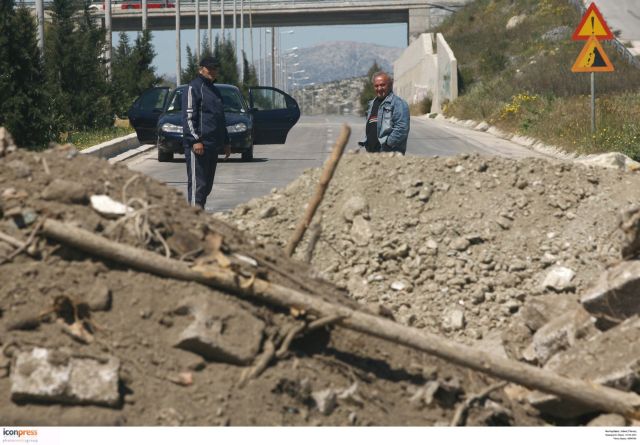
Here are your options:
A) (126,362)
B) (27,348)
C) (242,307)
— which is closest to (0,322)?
(27,348)

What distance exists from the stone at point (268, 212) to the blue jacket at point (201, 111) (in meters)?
1.27

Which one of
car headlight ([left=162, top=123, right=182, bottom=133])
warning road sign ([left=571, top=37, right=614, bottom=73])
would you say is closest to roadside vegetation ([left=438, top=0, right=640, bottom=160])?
warning road sign ([left=571, top=37, right=614, bottom=73])

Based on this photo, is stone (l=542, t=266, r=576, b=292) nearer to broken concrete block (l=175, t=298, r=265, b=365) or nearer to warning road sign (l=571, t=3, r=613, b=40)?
broken concrete block (l=175, t=298, r=265, b=365)

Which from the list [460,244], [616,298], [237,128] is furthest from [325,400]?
[237,128]

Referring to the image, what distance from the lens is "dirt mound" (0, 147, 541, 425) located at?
509cm

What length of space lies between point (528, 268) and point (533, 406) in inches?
135

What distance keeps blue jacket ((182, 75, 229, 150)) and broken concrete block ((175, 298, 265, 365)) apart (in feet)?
20.6

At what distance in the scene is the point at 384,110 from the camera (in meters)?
11.5

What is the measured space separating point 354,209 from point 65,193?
4.53 m

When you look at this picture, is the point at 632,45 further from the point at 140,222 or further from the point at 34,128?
the point at 140,222

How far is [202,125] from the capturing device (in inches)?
460

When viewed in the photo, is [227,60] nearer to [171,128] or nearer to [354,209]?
[171,128]

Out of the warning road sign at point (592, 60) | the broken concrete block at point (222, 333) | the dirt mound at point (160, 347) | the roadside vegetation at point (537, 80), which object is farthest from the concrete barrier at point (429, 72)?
the broken concrete block at point (222, 333)

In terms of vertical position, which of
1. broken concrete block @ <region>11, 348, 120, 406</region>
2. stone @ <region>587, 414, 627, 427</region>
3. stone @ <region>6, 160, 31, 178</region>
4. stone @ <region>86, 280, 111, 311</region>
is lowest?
stone @ <region>587, 414, 627, 427</region>
